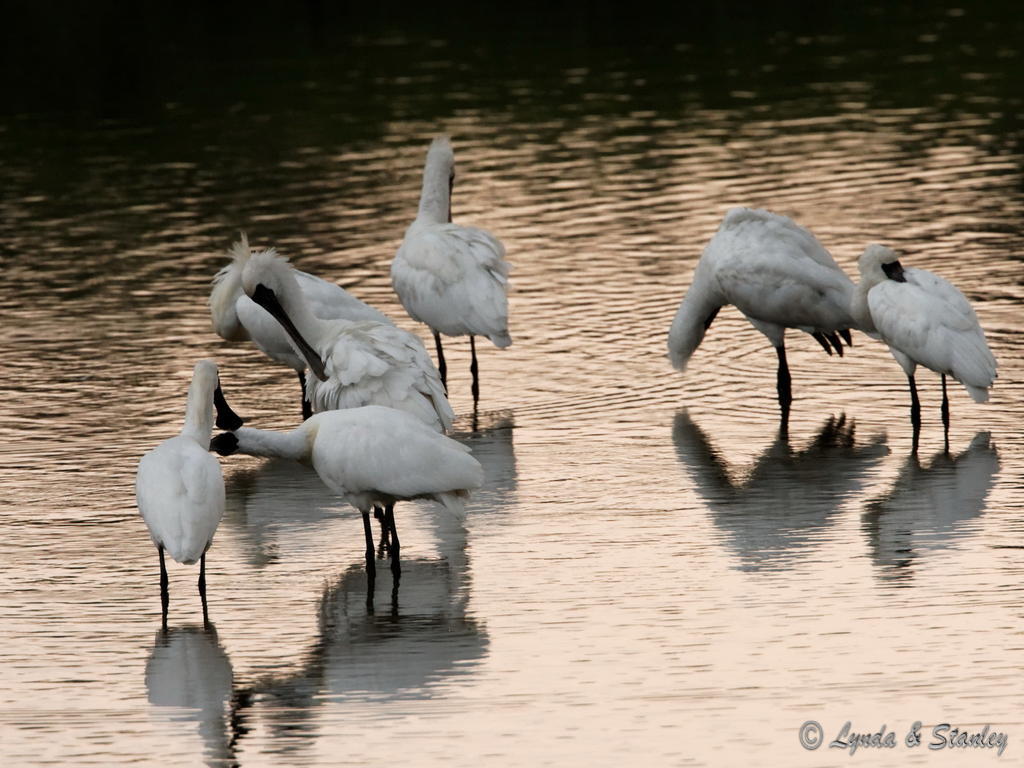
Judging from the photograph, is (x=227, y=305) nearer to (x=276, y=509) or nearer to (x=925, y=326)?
(x=276, y=509)

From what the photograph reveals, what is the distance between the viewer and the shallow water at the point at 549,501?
323 inches

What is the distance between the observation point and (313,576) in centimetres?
1011

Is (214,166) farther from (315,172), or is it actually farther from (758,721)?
(758,721)

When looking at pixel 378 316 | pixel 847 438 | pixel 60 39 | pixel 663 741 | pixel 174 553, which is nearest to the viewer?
pixel 663 741

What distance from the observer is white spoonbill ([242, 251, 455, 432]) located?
10836 mm

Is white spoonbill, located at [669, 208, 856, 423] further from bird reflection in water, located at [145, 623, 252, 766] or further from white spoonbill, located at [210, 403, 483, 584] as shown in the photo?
bird reflection in water, located at [145, 623, 252, 766]

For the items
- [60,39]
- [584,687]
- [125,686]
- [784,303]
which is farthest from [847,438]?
[60,39]

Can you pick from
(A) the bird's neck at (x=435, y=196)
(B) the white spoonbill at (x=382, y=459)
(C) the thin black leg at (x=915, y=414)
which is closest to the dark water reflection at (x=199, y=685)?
(B) the white spoonbill at (x=382, y=459)

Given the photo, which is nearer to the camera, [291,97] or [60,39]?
[291,97]

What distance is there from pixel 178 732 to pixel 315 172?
14.6 m

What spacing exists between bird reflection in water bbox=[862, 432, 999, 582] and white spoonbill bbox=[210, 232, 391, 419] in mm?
3721

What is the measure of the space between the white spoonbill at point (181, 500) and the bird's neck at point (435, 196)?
520cm

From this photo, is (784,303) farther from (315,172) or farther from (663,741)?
(315,172)

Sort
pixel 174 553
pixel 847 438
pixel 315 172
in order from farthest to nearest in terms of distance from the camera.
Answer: pixel 315 172 → pixel 847 438 → pixel 174 553
